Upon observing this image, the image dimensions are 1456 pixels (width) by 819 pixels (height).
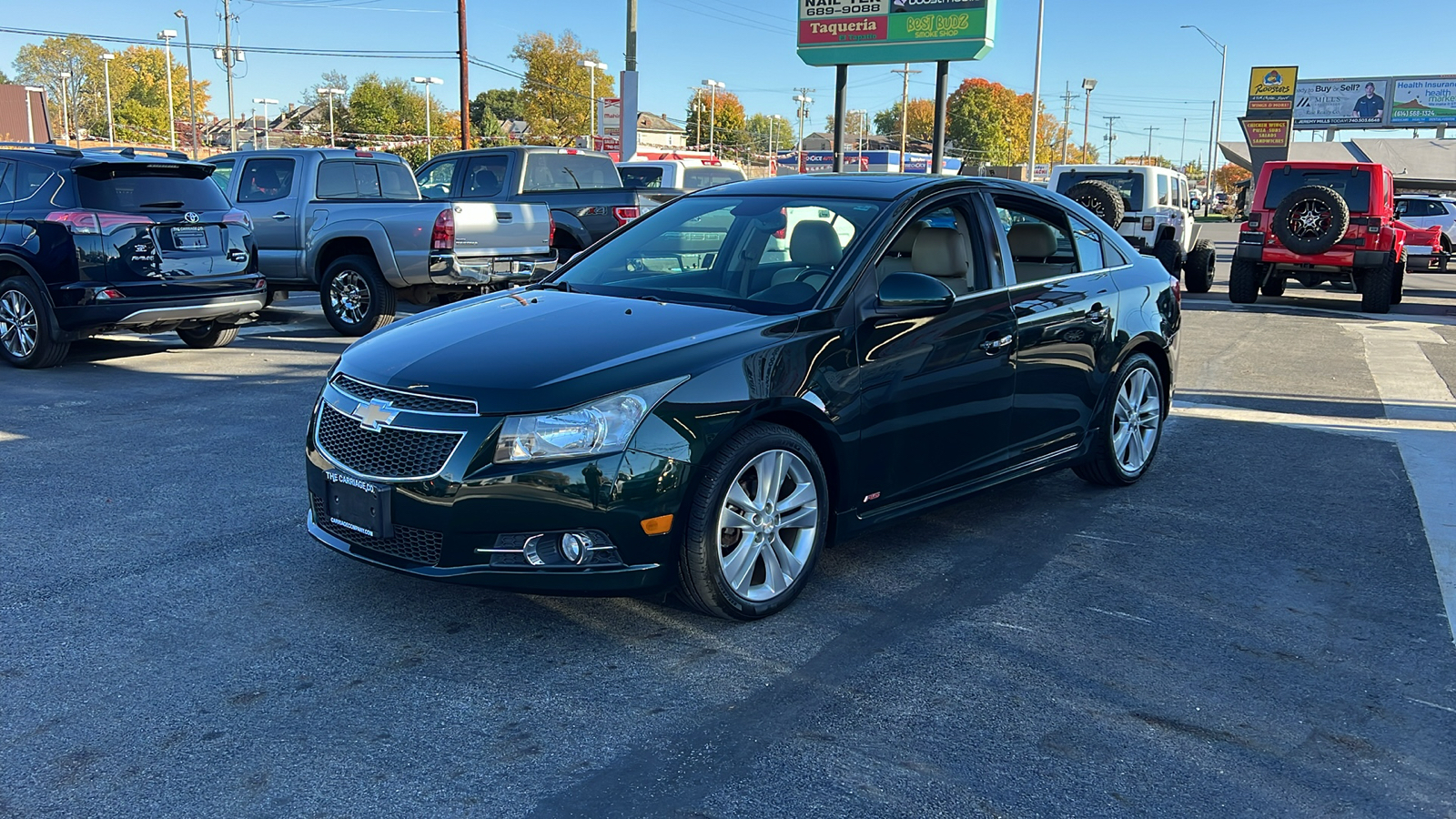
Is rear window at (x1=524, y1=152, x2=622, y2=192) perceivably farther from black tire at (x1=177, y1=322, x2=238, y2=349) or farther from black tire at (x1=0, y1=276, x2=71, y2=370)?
black tire at (x1=0, y1=276, x2=71, y2=370)

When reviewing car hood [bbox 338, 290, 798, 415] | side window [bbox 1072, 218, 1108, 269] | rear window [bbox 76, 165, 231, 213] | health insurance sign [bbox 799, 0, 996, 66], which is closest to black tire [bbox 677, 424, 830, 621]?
car hood [bbox 338, 290, 798, 415]

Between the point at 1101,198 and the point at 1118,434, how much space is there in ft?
36.6

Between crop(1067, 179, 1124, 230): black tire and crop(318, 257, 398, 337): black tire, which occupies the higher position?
crop(1067, 179, 1124, 230): black tire

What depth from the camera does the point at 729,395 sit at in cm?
394

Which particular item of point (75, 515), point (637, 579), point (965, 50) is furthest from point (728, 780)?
point (965, 50)

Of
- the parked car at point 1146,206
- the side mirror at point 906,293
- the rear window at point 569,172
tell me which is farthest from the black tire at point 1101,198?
the side mirror at point 906,293

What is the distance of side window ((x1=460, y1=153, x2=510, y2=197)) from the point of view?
47.4 feet

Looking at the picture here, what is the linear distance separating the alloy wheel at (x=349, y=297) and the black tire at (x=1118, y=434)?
8101mm

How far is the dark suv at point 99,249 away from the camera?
30.2ft

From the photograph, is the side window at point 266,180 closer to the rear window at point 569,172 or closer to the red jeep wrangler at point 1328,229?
the rear window at point 569,172

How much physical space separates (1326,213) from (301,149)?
13.2 metres

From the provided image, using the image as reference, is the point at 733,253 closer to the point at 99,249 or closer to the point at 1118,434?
the point at 1118,434

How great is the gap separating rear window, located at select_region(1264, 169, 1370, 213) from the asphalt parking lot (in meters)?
11.5

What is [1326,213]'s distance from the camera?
15750 mm
